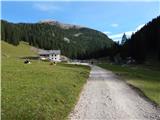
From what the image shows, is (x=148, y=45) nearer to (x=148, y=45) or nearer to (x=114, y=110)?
(x=148, y=45)

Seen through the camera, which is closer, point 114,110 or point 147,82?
point 114,110

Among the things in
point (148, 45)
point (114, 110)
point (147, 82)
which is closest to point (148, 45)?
point (148, 45)

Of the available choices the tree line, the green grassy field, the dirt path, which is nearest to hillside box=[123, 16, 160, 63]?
the tree line

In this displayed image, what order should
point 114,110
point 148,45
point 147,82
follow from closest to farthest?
point 114,110 < point 147,82 < point 148,45

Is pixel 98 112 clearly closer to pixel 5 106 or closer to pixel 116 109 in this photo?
pixel 116 109

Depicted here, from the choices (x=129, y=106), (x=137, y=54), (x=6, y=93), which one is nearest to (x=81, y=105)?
(x=129, y=106)

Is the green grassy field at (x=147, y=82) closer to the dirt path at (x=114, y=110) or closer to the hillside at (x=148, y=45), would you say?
the dirt path at (x=114, y=110)

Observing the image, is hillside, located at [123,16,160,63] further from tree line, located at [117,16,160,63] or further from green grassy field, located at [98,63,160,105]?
green grassy field, located at [98,63,160,105]

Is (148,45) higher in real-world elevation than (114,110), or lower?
higher

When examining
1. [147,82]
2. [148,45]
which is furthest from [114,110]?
[148,45]

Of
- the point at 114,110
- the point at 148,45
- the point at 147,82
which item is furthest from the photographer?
the point at 148,45

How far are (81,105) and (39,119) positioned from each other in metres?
6.60

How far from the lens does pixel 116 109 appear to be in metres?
21.3

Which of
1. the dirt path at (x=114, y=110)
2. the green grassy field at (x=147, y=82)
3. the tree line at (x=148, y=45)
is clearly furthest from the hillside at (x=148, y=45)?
the dirt path at (x=114, y=110)
